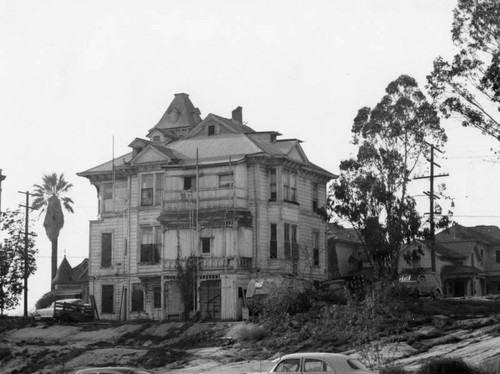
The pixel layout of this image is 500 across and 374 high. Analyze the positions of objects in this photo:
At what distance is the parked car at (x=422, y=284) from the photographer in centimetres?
5438

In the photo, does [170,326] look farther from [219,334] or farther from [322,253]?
[322,253]

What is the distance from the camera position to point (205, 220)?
5853 centimetres

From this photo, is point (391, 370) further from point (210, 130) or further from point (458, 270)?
point (458, 270)

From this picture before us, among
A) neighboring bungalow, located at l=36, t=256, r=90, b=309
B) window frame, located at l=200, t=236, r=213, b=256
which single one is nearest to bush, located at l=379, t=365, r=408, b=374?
window frame, located at l=200, t=236, r=213, b=256

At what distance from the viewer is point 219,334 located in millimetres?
48750

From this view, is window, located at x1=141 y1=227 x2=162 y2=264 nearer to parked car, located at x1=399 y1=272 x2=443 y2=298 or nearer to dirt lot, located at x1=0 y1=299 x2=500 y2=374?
dirt lot, located at x1=0 y1=299 x2=500 y2=374

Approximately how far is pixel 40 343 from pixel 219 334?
32.9 feet

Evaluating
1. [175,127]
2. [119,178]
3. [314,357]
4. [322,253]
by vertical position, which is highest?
[175,127]

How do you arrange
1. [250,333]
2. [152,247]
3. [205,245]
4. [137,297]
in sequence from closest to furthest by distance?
[250,333] → [205,245] → [152,247] → [137,297]

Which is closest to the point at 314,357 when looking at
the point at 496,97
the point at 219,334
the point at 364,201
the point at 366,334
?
the point at 366,334

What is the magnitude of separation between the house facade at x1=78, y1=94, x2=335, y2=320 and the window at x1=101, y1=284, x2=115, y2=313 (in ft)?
0.25

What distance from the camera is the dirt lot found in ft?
126

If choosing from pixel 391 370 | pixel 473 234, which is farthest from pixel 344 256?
pixel 391 370

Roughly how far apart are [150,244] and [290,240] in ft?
29.0
